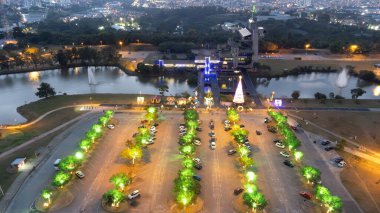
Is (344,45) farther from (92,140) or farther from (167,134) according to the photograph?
(92,140)

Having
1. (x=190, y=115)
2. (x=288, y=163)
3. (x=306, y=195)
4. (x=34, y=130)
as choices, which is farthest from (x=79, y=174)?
(x=306, y=195)

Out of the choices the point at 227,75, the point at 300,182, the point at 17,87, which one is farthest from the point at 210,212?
the point at 17,87

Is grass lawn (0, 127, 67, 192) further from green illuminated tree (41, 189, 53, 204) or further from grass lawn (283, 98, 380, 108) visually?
grass lawn (283, 98, 380, 108)

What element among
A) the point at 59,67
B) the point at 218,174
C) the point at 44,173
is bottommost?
the point at 218,174

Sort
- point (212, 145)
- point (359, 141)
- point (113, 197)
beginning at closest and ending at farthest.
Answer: point (113, 197) < point (212, 145) < point (359, 141)

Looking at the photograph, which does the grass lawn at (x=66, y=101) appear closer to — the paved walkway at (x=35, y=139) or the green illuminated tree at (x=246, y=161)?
the paved walkway at (x=35, y=139)

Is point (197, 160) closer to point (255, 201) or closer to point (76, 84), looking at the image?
point (255, 201)

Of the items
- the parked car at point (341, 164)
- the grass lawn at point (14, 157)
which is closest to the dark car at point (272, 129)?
the parked car at point (341, 164)

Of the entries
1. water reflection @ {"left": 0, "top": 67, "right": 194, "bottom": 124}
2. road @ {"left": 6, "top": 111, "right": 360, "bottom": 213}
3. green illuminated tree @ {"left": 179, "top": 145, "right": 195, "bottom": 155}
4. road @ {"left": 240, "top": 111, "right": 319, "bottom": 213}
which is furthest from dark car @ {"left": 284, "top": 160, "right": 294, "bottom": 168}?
water reflection @ {"left": 0, "top": 67, "right": 194, "bottom": 124}
